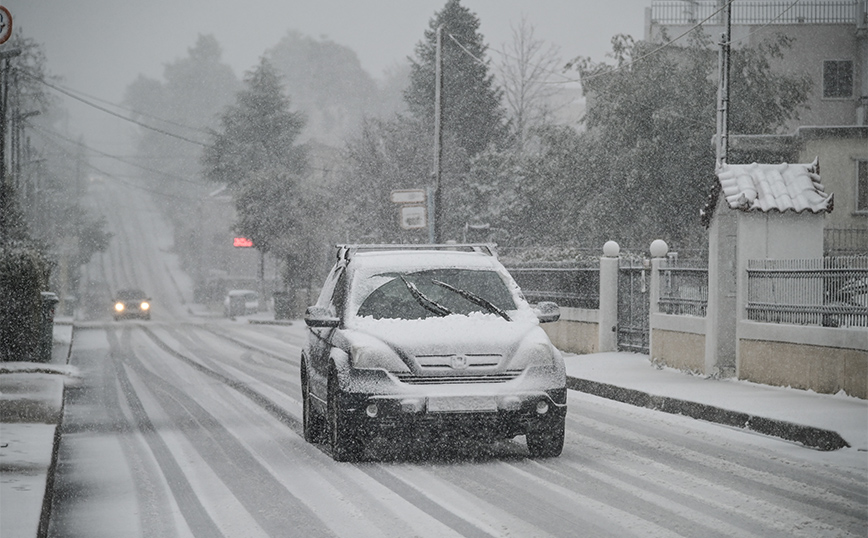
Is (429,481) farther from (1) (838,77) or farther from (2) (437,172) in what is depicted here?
A: (1) (838,77)

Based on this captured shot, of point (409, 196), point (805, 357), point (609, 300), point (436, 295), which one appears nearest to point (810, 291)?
point (805, 357)

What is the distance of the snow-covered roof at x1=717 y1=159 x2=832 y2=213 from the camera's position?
57.3ft

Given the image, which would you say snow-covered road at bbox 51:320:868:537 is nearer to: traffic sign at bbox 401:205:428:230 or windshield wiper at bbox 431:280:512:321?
windshield wiper at bbox 431:280:512:321

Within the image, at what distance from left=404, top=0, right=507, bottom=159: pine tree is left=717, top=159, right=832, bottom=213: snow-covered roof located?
49786mm

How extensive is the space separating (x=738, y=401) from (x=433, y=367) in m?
5.57

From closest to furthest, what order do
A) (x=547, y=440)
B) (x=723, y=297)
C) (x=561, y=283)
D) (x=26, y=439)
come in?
(x=547, y=440) → (x=26, y=439) → (x=723, y=297) → (x=561, y=283)

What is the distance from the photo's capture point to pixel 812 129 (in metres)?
34.6

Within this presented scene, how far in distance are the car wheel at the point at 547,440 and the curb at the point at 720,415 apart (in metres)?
2.79

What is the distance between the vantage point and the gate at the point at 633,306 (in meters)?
21.8

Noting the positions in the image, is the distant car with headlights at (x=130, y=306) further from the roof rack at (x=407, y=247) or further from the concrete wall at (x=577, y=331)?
the roof rack at (x=407, y=247)

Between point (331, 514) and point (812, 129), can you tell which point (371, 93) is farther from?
point (331, 514)

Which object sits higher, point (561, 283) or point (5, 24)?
point (5, 24)

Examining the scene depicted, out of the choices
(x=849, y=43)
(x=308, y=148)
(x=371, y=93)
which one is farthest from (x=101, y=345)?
(x=371, y=93)

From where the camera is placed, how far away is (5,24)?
13805 millimetres
